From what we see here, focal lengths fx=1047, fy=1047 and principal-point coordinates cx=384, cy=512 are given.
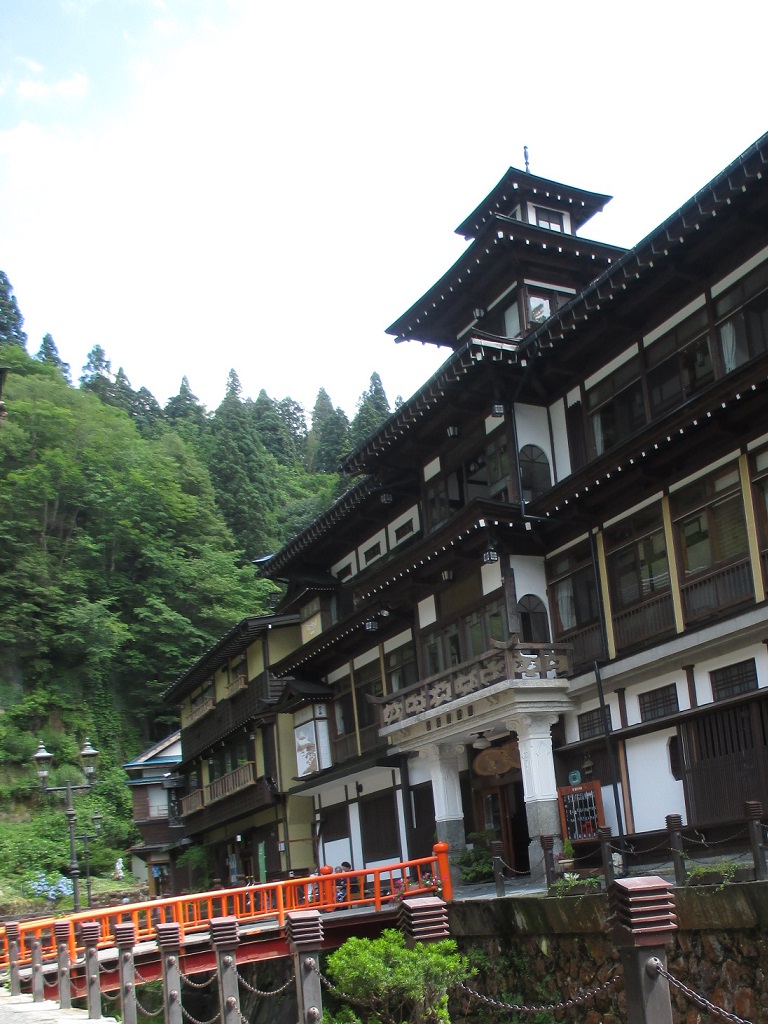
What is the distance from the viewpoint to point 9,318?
99.5 meters

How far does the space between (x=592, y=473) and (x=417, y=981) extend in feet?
36.7

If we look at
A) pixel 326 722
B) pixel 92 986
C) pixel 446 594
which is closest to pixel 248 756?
pixel 326 722

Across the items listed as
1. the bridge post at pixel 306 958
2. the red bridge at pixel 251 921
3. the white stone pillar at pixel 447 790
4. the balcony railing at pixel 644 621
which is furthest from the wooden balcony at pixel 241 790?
the bridge post at pixel 306 958

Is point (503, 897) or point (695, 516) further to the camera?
point (695, 516)

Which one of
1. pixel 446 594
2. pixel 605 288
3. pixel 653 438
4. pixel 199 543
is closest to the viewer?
pixel 653 438

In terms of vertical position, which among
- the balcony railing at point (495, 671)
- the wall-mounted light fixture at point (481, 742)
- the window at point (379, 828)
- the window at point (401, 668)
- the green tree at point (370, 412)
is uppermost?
the green tree at point (370, 412)

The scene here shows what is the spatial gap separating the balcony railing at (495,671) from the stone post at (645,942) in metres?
15.4

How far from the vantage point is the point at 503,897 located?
19516 mm

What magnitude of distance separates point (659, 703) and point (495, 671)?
4117 mm

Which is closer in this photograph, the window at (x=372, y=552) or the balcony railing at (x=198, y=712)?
the window at (x=372, y=552)

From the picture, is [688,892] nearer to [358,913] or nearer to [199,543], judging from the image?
[358,913]

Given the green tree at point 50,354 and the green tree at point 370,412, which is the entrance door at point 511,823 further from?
the green tree at point 50,354

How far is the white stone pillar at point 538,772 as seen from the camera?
2388 centimetres

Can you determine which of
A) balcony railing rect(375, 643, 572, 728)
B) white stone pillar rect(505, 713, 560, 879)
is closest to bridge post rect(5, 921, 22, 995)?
balcony railing rect(375, 643, 572, 728)
